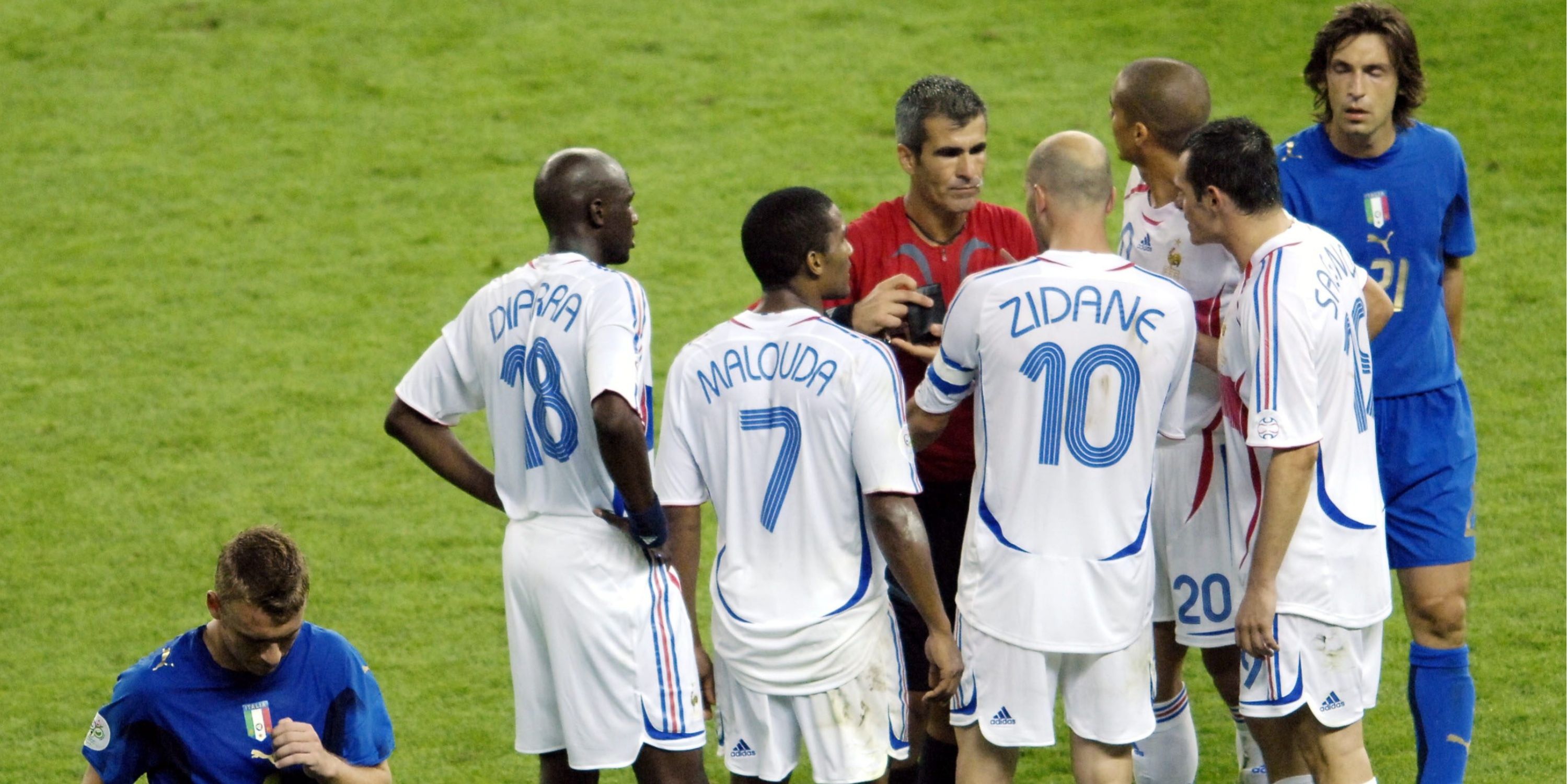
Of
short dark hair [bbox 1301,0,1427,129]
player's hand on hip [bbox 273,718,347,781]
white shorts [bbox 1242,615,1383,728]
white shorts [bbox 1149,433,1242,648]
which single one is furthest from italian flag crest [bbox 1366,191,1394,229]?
player's hand on hip [bbox 273,718,347,781]

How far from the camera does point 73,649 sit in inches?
237

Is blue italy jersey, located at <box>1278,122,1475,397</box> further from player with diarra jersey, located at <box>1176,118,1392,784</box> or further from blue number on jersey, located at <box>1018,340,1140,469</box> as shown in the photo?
blue number on jersey, located at <box>1018,340,1140,469</box>

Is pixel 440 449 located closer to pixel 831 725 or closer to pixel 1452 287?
pixel 831 725

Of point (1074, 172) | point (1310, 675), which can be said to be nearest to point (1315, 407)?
point (1310, 675)

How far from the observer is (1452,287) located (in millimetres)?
4543

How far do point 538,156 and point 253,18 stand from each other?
120 inches

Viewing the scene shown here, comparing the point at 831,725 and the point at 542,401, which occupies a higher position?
the point at 542,401

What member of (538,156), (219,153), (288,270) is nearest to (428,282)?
(288,270)

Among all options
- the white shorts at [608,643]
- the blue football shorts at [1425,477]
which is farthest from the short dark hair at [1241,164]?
the white shorts at [608,643]

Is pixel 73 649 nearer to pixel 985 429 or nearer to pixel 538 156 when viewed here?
pixel 985 429

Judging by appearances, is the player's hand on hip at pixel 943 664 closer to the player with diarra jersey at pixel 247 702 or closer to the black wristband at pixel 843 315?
the black wristband at pixel 843 315

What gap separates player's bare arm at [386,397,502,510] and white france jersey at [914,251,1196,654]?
120 cm

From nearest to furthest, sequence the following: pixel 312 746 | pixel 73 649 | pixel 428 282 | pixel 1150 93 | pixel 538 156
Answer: pixel 312 746
pixel 1150 93
pixel 73 649
pixel 428 282
pixel 538 156

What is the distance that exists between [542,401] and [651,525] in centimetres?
37
